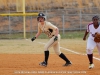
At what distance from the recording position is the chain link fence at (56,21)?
109ft

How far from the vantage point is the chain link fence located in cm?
3334

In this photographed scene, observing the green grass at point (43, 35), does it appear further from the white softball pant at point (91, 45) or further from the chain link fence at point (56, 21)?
the white softball pant at point (91, 45)

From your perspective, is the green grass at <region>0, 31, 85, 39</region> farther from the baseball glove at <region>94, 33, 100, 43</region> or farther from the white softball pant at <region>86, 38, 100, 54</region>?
the baseball glove at <region>94, 33, 100, 43</region>

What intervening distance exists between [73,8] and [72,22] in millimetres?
2550

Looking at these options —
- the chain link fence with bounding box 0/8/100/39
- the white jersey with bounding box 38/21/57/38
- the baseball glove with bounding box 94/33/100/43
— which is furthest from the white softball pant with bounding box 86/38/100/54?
the chain link fence with bounding box 0/8/100/39

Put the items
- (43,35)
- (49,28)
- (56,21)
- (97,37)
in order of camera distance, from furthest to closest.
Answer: (56,21) → (43,35) → (49,28) → (97,37)

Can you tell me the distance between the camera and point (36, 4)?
38.1 meters

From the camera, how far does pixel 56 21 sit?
116 ft

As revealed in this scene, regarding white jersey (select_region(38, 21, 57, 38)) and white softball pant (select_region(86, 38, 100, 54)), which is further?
white jersey (select_region(38, 21, 57, 38))

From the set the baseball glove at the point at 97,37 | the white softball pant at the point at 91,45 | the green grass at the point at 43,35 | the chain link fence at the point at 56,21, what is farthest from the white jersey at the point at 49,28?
the chain link fence at the point at 56,21

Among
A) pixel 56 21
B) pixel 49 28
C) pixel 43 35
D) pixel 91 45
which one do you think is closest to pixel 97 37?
pixel 91 45

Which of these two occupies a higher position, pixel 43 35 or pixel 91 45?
pixel 91 45

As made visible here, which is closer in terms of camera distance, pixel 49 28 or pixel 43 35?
pixel 49 28

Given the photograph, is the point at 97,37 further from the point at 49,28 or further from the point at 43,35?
the point at 43,35
